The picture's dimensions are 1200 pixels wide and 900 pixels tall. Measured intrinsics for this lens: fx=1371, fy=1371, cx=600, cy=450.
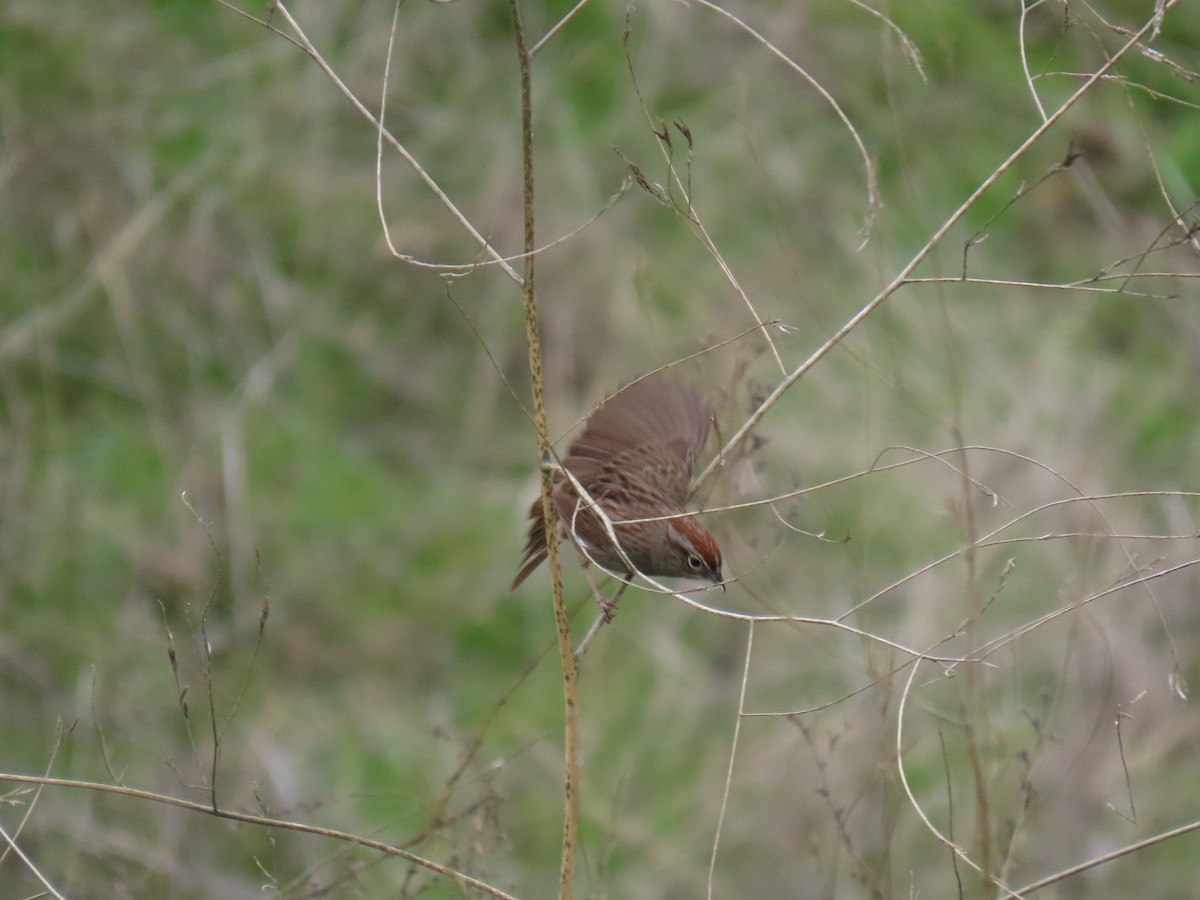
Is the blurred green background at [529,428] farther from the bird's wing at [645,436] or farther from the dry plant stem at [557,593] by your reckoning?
the dry plant stem at [557,593]

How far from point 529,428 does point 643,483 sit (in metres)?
2.50

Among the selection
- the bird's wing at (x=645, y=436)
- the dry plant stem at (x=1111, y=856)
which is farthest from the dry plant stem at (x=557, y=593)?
the bird's wing at (x=645, y=436)

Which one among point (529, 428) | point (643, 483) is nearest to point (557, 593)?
point (643, 483)

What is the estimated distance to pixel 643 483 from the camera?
2.80m

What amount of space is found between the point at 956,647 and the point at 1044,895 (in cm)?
94

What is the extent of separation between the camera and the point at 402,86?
5473 mm

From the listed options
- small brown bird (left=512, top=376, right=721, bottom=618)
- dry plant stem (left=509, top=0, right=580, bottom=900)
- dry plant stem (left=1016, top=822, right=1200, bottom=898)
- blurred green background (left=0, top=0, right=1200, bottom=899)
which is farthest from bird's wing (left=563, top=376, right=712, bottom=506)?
dry plant stem (left=1016, top=822, right=1200, bottom=898)

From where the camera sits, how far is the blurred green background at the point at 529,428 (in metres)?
3.90

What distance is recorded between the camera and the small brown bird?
8.89 ft

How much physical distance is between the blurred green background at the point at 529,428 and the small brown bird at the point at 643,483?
2.33 feet

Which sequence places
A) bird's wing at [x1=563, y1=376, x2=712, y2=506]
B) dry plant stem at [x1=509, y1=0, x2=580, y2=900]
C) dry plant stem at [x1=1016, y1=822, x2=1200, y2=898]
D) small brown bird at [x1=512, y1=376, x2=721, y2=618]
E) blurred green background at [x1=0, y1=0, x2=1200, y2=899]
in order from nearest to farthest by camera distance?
dry plant stem at [x1=1016, y1=822, x2=1200, y2=898] < dry plant stem at [x1=509, y1=0, x2=580, y2=900] < small brown bird at [x1=512, y1=376, x2=721, y2=618] < bird's wing at [x1=563, y1=376, x2=712, y2=506] < blurred green background at [x1=0, y1=0, x2=1200, y2=899]

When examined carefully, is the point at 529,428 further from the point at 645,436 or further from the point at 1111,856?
the point at 1111,856

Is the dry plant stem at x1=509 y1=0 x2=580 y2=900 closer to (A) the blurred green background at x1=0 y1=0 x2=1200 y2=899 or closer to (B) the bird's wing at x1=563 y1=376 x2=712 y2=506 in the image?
(B) the bird's wing at x1=563 y1=376 x2=712 y2=506

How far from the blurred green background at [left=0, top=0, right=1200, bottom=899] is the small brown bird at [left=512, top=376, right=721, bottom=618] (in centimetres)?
71
